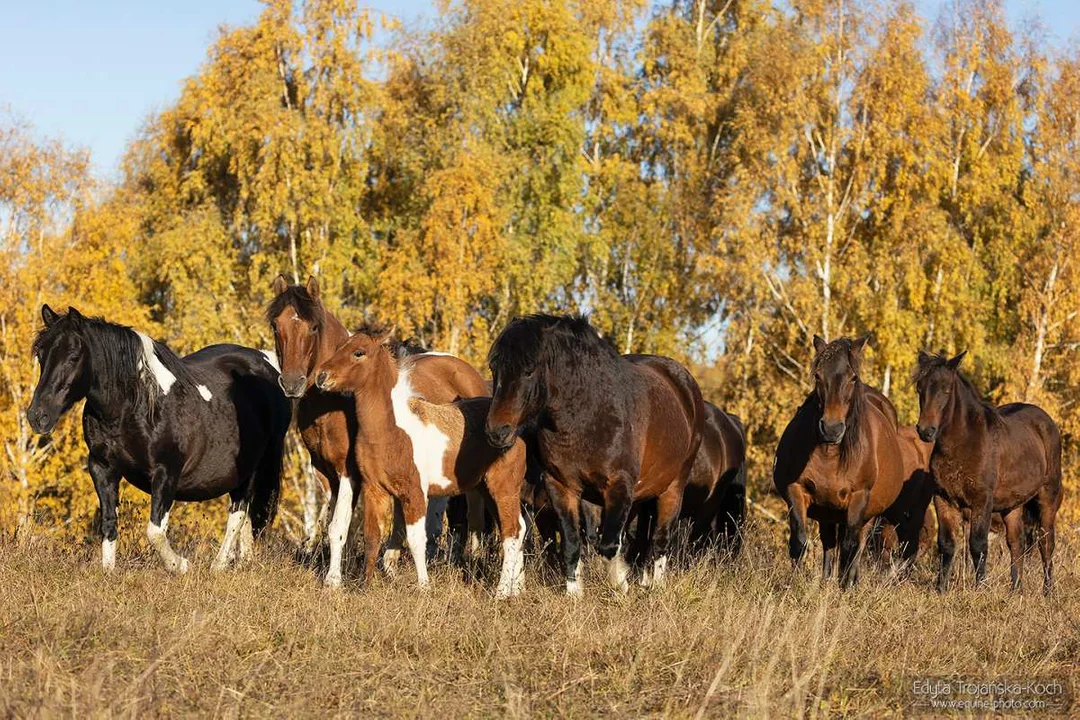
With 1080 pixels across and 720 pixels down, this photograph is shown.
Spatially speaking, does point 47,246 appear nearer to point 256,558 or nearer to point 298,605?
point 256,558

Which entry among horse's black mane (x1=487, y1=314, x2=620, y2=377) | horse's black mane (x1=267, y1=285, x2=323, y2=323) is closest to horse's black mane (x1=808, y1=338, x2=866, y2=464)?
horse's black mane (x1=487, y1=314, x2=620, y2=377)

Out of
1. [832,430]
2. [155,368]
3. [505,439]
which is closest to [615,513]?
[505,439]

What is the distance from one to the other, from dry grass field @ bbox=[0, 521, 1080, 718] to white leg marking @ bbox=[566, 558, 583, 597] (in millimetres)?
131

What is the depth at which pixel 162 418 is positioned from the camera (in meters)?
9.23

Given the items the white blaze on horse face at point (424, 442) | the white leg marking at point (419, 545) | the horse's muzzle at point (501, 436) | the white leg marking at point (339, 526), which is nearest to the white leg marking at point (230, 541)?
the white leg marking at point (339, 526)

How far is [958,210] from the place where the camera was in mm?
31312

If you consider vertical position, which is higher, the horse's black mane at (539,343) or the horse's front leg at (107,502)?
the horse's black mane at (539,343)

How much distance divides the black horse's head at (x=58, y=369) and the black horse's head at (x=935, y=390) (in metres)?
6.34

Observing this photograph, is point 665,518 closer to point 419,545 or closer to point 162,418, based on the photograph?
point 419,545

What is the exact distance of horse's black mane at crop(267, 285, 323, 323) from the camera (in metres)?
8.58

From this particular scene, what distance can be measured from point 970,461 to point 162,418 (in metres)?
6.42

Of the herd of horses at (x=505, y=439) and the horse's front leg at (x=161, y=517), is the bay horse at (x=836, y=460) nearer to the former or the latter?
the herd of horses at (x=505, y=439)

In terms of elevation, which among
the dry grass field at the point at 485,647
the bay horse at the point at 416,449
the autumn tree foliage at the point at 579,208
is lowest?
the dry grass field at the point at 485,647

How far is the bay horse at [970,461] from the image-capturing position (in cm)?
997
